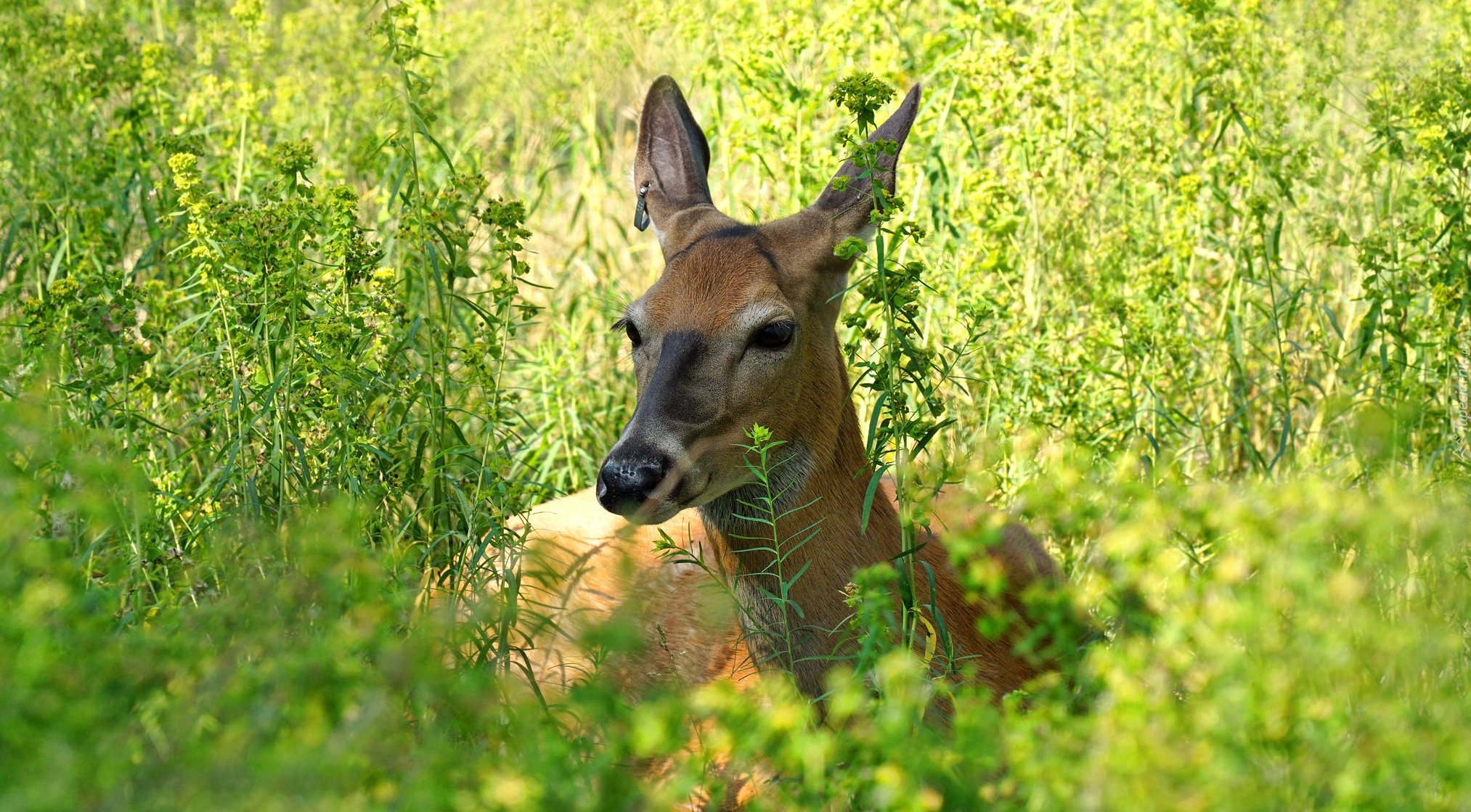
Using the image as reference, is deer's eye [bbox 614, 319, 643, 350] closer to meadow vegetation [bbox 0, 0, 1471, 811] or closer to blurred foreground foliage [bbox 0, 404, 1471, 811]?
meadow vegetation [bbox 0, 0, 1471, 811]

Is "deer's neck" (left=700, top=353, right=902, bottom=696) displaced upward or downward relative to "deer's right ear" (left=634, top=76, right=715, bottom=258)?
downward

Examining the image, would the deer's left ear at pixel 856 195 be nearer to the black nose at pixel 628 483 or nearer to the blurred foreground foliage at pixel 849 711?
the black nose at pixel 628 483

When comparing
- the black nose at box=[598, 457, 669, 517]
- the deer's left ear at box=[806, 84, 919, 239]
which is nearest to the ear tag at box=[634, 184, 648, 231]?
the deer's left ear at box=[806, 84, 919, 239]

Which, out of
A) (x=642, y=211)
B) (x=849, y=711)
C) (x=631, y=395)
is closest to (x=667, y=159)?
(x=642, y=211)

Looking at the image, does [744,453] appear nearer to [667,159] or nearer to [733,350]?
[733,350]

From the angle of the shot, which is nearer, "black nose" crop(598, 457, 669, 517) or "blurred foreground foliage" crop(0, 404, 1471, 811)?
"blurred foreground foliage" crop(0, 404, 1471, 811)

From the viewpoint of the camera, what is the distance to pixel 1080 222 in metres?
6.04

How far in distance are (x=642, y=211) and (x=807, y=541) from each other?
1560mm

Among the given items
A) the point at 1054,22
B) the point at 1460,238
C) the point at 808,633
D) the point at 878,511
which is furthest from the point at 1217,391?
the point at 808,633

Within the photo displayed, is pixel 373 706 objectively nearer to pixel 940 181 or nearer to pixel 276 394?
pixel 276 394

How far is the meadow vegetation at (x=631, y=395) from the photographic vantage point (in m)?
1.97

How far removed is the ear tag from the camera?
4797 mm

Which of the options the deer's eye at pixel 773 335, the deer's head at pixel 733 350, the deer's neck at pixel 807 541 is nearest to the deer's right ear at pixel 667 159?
the deer's head at pixel 733 350

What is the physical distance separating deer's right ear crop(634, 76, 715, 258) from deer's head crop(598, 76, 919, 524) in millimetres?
213
